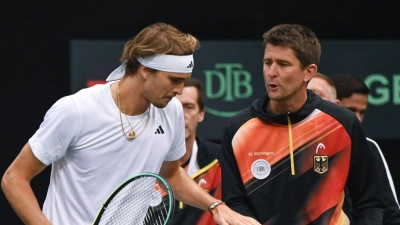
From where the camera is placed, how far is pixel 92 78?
759cm

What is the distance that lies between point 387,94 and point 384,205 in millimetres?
2756

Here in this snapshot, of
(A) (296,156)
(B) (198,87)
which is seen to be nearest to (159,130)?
(A) (296,156)

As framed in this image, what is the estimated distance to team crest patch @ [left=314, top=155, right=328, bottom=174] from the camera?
4902 millimetres

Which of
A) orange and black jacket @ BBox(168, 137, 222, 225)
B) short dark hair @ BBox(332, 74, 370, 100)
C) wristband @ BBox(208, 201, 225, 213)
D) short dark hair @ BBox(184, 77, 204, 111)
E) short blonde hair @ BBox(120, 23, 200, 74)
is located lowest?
orange and black jacket @ BBox(168, 137, 222, 225)

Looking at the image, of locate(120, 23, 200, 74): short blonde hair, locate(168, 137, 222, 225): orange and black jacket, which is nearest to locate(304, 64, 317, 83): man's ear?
locate(120, 23, 200, 74): short blonde hair

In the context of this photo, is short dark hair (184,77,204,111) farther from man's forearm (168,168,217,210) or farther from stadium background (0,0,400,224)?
man's forearm (168,168,217,210)

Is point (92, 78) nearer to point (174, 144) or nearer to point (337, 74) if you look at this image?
point (337, 74)

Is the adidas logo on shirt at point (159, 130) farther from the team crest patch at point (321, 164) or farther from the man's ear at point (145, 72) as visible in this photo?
the team crest patch at point (321, 164)

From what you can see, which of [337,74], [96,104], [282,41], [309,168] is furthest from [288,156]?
[337,74]

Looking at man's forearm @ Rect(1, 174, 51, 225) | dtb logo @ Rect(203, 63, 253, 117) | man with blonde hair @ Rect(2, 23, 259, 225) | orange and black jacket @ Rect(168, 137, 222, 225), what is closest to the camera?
man's forearm @ Rect(1, 174, 51, 225)

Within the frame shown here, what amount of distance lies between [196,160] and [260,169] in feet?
5.03

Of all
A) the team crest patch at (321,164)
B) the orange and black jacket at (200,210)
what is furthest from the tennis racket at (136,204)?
the orange and black jacket at (200,210)

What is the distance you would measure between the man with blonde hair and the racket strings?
5.3 inches

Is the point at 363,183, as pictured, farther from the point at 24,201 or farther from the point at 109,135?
the point at 24,201
